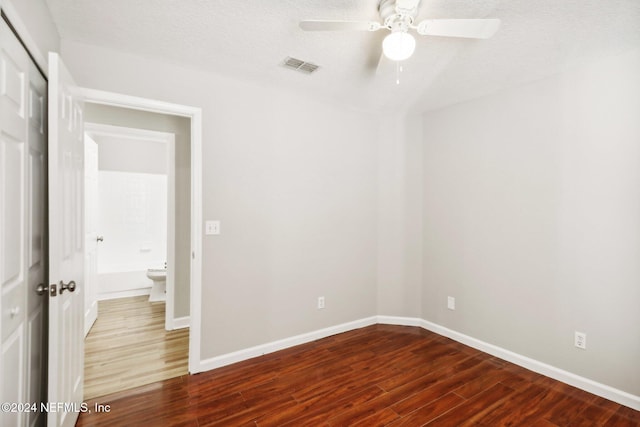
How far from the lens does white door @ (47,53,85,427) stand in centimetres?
143

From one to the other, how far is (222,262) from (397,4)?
2.19 metres

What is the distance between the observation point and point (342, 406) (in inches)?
80.9

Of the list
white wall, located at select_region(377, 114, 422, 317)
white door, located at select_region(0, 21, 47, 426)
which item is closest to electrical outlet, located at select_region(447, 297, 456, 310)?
white wall, located at select_region(377, 114, 422, 317)

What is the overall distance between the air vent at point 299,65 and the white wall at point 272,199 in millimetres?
441

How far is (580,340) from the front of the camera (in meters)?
2.31

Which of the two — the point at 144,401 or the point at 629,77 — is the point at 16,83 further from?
the point at 629,77

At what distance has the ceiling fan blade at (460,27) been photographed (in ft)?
4.95

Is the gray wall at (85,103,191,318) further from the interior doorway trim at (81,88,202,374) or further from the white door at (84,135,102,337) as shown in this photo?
the interior doorway trim at (81,88,202,374)

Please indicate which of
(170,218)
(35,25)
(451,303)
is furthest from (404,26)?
(170,218)

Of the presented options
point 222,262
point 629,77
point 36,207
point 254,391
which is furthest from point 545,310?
point 36,207

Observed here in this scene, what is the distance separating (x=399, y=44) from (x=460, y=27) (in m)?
0.33

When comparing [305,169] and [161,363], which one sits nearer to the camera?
[161,363]

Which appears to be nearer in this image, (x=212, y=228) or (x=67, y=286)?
(x=67, y=286)

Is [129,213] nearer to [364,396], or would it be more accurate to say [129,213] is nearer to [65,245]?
[65,245]
